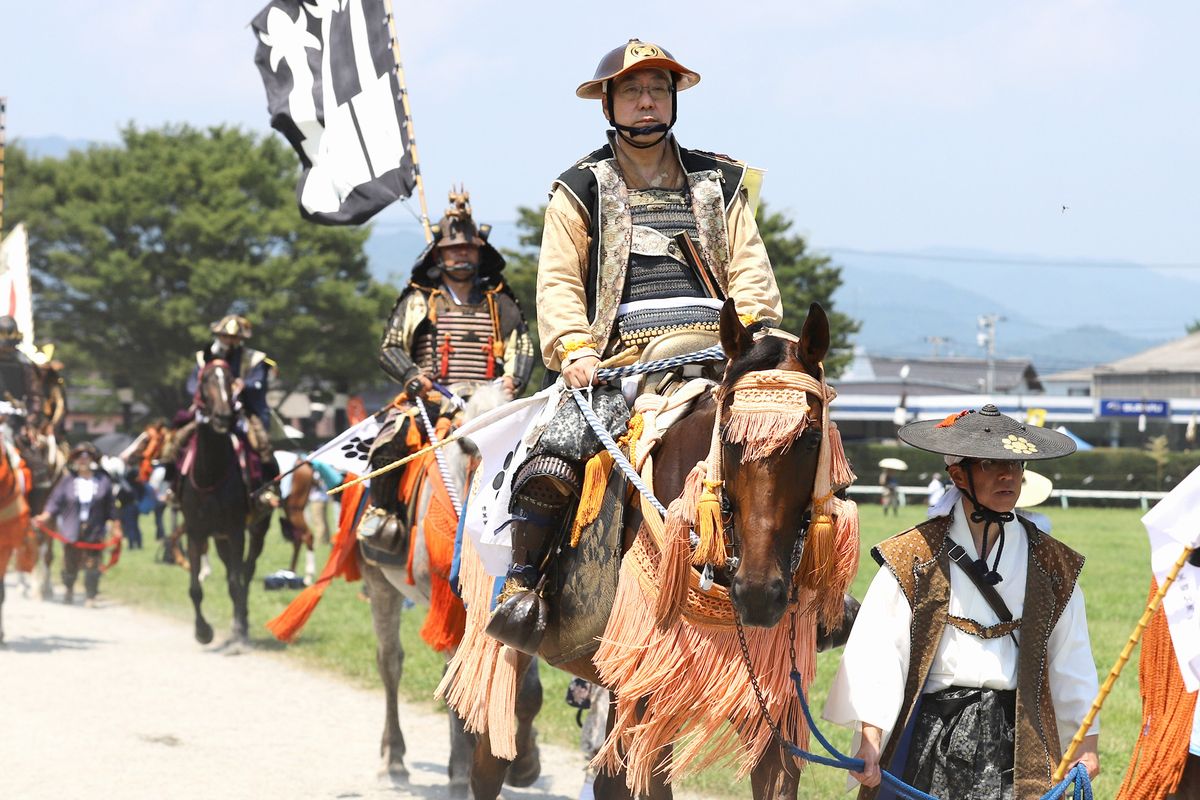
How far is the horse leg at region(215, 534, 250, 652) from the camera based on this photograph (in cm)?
1427

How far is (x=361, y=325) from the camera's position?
2100 inches

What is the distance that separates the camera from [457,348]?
29.8 ft

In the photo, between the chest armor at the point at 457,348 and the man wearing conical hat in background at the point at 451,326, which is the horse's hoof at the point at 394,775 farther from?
the chest armor at the point at 457,348

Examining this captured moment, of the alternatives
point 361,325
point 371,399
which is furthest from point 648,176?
point 371,399

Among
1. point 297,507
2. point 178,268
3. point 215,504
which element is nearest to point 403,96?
point 215,504

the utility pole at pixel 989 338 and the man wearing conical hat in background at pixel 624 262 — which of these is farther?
the utility pole at pixel 989 338

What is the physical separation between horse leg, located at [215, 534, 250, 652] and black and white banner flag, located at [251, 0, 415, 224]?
5.56 metres

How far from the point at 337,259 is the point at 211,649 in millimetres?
40793

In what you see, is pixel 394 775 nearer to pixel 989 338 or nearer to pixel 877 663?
pixel 877 663

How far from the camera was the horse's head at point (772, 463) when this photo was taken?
13.9ft

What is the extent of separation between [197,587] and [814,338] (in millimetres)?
11305

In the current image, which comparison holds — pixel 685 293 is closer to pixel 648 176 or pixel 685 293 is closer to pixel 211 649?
pixel 648 176

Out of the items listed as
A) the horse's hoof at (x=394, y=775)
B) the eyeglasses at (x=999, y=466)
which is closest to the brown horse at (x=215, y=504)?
the horse's hoof at (x=394, y=775)

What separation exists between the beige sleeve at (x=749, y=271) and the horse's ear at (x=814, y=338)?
1.03 m
